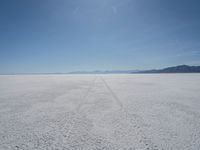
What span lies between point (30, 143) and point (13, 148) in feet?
0.83

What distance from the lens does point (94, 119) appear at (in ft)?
10.9

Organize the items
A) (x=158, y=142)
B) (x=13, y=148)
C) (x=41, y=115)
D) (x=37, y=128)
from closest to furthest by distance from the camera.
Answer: (x=13, y=148) < (x=158, y=142) < (x=37, y=128) < (x=41, y=115)

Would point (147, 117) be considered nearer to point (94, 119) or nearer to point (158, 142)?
point (158, 142)

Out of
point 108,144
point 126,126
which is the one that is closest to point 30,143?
point 108,144

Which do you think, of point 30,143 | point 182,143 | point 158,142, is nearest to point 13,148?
point 30,143

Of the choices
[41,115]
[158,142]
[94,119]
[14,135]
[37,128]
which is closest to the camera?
[158,142]

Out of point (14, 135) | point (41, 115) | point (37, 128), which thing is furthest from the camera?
point (41, 115)

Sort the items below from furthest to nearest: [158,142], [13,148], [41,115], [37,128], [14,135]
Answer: [41,115], [37,128], [14,135], [158,142], [13,148]

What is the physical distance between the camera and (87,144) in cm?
222

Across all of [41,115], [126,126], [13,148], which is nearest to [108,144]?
[126,126]

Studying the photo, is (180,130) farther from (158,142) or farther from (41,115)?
(41,115)

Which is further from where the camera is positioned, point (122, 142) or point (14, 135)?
point (14, 135)

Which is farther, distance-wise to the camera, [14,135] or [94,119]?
[94,119]

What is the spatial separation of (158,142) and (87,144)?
1289 mm
